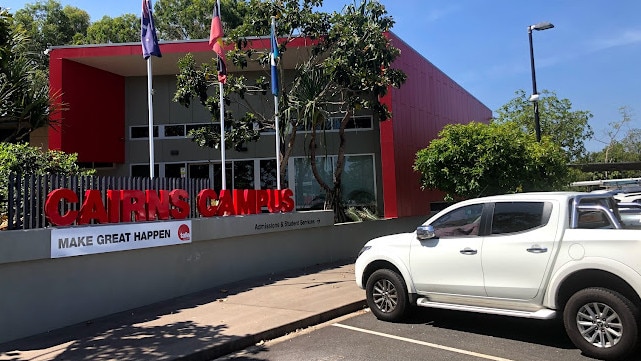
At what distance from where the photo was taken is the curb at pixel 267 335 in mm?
5809

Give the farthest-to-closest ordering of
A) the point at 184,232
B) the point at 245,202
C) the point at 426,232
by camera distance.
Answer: the point at 245,202, the point at 184,232, the point at 426,232

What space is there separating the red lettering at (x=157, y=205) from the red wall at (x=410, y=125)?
9708 mm

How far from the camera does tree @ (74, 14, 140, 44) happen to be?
3538 cm

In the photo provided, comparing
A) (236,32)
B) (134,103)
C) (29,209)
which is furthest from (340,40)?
(134,103)

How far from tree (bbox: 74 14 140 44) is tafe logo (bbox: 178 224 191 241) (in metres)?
30.1

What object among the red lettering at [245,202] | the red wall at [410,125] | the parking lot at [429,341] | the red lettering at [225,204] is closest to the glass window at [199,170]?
the red wall at [410,125]

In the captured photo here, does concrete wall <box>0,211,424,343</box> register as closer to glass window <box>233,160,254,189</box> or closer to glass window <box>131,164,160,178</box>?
glass window <box>233,160,254,189</box>

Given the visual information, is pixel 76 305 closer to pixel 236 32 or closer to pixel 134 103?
pixel 236 32

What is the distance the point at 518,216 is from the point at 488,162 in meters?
8.24

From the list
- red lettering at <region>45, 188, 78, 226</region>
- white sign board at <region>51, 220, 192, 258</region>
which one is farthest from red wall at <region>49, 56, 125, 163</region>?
red lettering at <region>45, 188, 78, 226</region>

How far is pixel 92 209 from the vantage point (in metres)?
7.88

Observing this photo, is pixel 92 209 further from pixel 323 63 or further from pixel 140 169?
pixel 140 169

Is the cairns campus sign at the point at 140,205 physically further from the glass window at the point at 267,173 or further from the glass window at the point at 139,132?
the glass window at the point at 139,132

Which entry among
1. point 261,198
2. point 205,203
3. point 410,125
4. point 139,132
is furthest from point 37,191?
point 410,125
